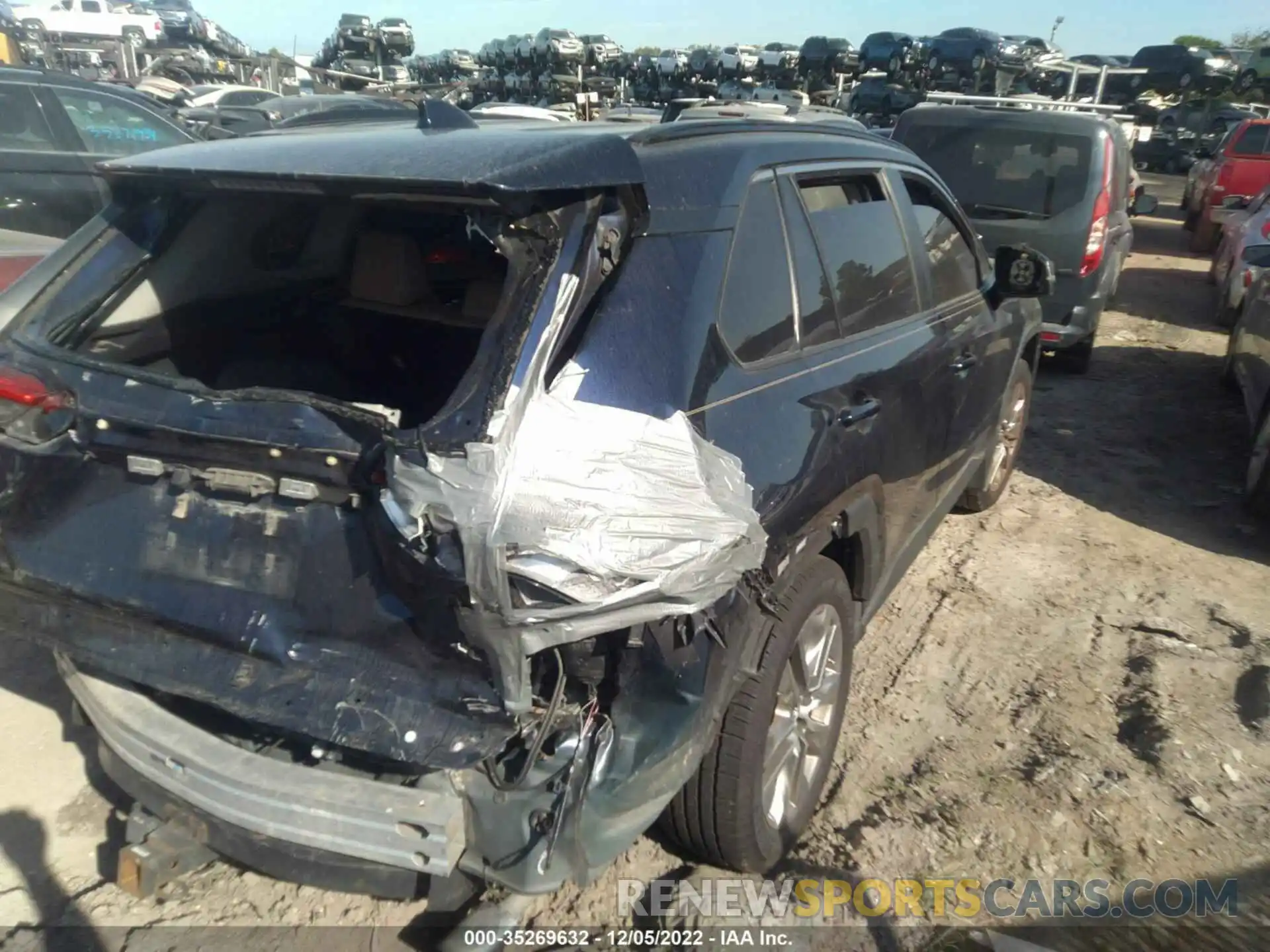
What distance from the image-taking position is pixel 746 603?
2248mm

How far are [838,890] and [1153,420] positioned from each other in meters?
5.47

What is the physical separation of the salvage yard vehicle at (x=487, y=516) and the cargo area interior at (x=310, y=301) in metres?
0.02

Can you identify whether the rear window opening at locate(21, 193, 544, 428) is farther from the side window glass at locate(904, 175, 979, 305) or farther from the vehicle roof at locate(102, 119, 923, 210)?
the side window glass at locate(904, 175, 979, 305)

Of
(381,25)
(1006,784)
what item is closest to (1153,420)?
(1006,784)

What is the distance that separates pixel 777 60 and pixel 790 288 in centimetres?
3388

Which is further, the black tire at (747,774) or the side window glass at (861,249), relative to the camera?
the side window glass at (861,249)

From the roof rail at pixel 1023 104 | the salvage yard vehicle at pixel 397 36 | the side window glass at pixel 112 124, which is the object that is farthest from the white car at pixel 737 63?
the side window glass at pixel 112 124

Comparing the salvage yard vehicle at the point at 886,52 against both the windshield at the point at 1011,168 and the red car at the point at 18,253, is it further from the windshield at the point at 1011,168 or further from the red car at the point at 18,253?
the red car at the point at 18,253

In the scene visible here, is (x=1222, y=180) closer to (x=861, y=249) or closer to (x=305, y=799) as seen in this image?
(x=861, y=249)

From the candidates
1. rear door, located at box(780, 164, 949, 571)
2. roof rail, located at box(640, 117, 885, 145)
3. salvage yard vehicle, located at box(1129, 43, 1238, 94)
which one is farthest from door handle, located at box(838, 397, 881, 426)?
salvage yard vehicle, located at box(1129, 43, 1238, 94)

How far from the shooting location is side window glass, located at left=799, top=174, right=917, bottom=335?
2.95 m

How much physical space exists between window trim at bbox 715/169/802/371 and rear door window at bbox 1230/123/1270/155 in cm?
1387

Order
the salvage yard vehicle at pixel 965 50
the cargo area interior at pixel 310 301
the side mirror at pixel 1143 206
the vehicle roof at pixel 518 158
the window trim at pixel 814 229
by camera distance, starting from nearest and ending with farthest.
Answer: the vehicle roof at pixel 518 158, the window trim at pixel 814 229, the cargo area interior at pixel 310 301, the side mirror at pixel 1143 206, the salvage yard vehicle at pixel 965 50

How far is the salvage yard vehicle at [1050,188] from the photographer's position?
741 cm
